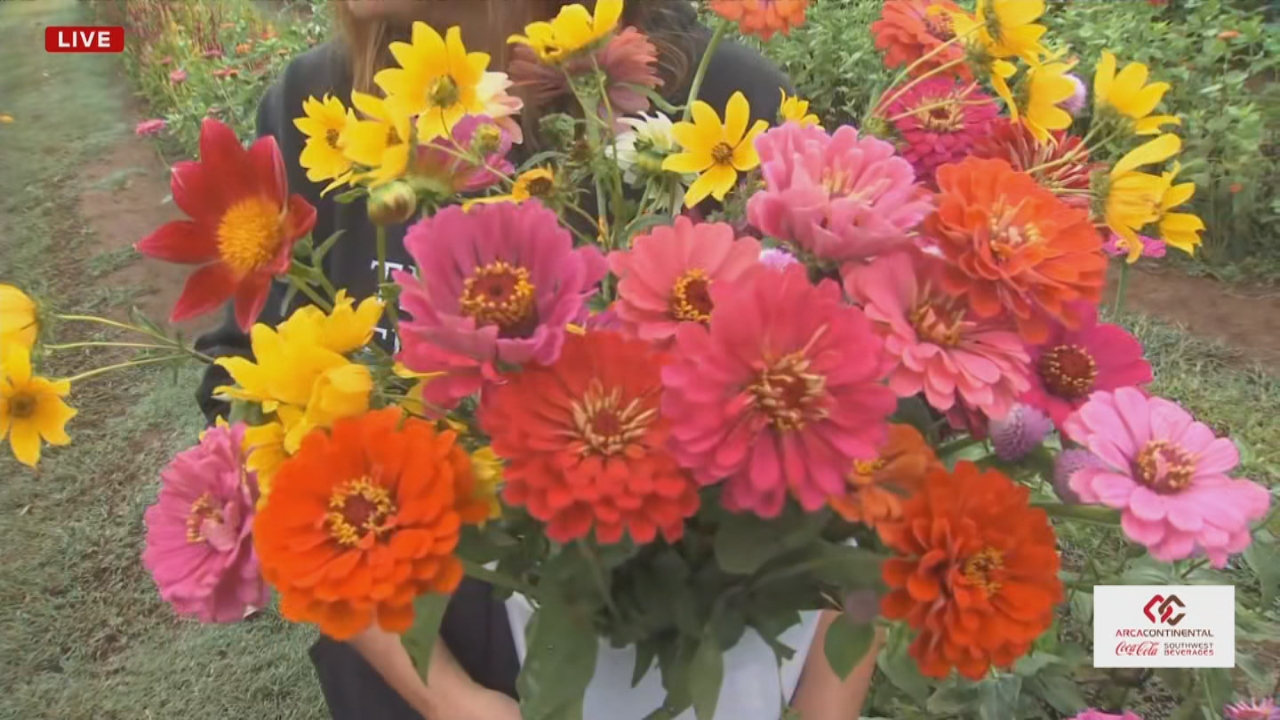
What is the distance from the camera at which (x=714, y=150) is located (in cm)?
36

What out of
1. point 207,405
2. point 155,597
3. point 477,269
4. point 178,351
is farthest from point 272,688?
point 477,269

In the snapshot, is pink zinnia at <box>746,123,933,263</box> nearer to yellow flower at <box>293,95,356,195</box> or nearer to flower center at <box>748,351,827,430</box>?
flower center at <box>748,351,827,430</box>

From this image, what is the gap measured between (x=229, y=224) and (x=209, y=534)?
0.31ft

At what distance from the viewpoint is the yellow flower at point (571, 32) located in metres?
0.36

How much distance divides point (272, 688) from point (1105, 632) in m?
1.20

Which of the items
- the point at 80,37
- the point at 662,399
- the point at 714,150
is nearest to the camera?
the point at 662,399

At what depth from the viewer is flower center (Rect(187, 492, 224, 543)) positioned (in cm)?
32

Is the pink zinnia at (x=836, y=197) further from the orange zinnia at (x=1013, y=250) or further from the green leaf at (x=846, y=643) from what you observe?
the green leaf at (x=846, y=643)

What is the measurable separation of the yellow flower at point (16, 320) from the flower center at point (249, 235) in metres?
0.08

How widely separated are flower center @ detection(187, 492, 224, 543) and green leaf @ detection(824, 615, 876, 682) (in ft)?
0.64

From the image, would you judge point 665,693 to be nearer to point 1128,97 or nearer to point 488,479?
point 488,479

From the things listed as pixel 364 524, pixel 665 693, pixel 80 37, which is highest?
pixel 364 524

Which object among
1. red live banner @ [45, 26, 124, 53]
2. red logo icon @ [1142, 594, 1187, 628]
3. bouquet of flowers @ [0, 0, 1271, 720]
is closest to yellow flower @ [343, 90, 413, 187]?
bouquet of flowers @ [0, 0, 1271, 720]

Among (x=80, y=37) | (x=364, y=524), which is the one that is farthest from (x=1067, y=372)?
(x=80, y=37)
